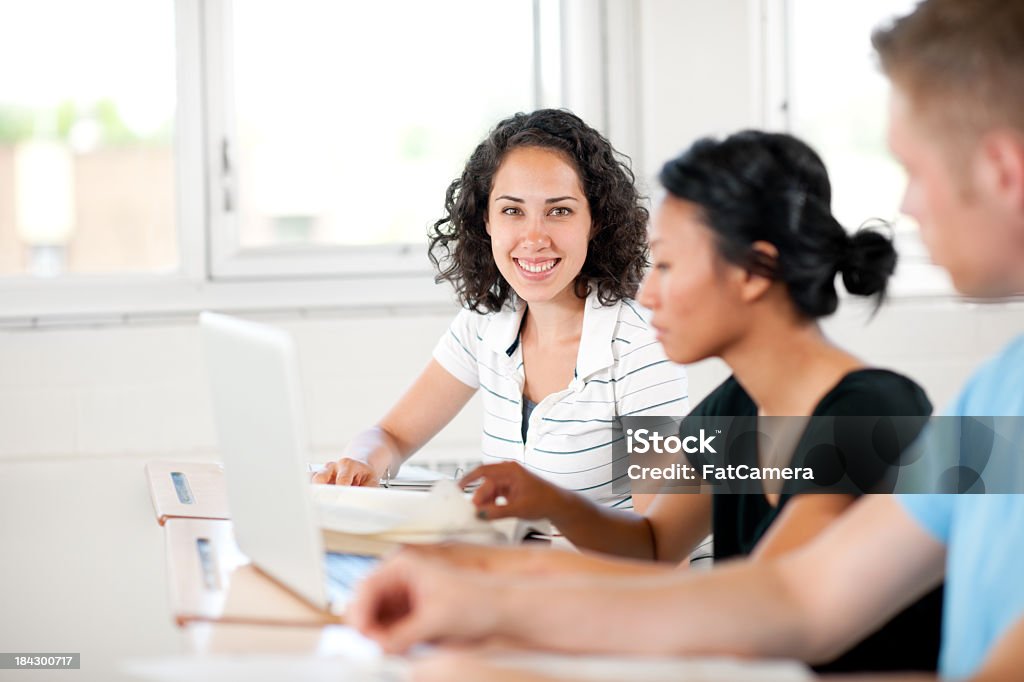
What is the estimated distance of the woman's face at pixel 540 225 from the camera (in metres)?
2.09

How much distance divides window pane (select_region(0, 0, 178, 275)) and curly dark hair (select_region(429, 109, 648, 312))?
1.04m

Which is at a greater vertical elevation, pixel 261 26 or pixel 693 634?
pixel 261 26

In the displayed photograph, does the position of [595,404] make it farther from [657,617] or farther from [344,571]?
[657,617]

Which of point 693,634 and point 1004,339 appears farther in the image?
point 1004,339

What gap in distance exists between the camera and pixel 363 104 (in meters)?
3.05

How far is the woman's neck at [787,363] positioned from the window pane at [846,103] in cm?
200

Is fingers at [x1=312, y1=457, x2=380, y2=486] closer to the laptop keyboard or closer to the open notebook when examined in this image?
the open notebook

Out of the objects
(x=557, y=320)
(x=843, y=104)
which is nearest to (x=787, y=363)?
(x=557, y=320)

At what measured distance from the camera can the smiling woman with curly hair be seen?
78.3 inches

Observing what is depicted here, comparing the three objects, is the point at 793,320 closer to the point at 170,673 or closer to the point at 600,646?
the point at 600,646

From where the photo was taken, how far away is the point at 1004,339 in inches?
125

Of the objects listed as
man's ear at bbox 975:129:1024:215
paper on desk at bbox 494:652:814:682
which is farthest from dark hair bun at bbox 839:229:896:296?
paper on desk at bbox 494:652:814:682

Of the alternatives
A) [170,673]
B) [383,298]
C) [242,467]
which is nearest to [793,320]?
[242,467]

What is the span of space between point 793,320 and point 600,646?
0.56 metres
